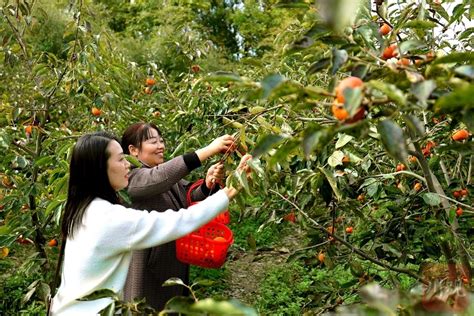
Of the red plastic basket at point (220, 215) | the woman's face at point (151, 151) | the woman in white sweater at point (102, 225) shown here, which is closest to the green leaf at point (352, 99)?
the woman in white sweater at point (102, 225)

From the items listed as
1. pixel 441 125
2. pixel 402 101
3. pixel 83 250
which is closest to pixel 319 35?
pixel 402 101

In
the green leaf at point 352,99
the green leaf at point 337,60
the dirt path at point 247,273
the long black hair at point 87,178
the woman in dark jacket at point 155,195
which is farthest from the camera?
the dirt path at point 247,273

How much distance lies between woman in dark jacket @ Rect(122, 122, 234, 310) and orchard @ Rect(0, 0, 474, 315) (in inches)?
8.3

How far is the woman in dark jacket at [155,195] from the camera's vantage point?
75.8 inches

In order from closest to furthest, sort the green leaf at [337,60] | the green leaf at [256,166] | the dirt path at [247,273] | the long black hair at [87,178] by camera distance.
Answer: the green leaf at [337,60] → the green leaf at [256,166] → the long black hair at [87,178] → the dirt path at [247,273]

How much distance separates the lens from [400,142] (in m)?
0.75

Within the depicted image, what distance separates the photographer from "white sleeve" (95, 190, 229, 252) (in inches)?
57.3

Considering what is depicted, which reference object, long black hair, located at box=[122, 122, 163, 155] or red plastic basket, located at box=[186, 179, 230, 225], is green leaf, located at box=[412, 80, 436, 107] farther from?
long black hair, located at box=[122, 122, 163, 155]

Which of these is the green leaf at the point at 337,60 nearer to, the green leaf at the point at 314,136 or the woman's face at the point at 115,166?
the green leaf at the point at 314,136

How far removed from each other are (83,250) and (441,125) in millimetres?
1130

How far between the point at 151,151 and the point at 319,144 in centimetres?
135

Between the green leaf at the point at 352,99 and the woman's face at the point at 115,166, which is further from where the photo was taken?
the woman's face at the point at 115,166

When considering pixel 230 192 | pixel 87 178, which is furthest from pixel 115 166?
pixel 230 192

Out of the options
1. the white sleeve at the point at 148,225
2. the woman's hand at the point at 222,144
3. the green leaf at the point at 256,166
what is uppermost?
the green leaf at the point at 256,166
